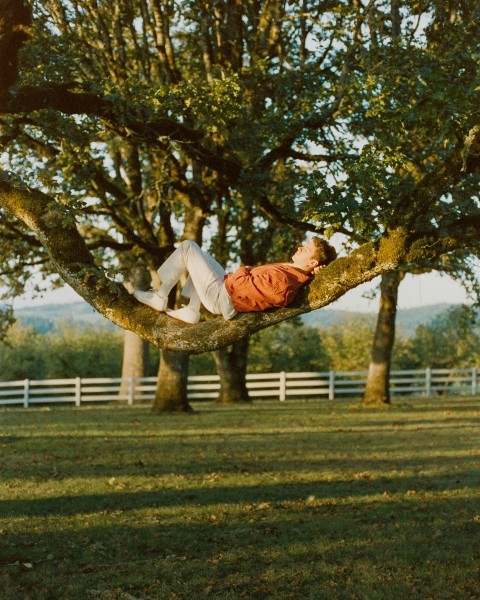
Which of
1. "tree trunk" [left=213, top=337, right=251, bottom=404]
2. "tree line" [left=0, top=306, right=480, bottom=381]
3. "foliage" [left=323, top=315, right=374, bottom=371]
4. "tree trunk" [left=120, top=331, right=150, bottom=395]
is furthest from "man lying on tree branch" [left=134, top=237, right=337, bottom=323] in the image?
"foliage" [left=323, top=315, right=374, bottom=371]

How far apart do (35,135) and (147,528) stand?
13692 millimetres

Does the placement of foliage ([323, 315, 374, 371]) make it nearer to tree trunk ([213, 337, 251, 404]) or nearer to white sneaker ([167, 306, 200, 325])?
tree trunk ([213, 337, 251, 404])

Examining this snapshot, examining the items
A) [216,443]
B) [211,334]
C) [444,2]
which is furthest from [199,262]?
[216,443]

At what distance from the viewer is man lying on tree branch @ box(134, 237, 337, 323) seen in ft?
23.7

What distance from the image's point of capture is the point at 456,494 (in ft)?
42.9

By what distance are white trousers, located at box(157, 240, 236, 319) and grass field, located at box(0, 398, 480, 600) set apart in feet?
8.56

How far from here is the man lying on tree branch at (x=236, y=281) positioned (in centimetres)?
722

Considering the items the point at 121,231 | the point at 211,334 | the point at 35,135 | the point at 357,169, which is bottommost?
the point at 211,334

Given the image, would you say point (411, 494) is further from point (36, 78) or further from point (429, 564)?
point (36, 78)

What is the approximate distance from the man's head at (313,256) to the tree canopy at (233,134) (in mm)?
227

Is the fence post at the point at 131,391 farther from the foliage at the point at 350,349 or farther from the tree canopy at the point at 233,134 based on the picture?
the foliage at the point at 350,349

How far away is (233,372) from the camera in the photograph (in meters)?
34.3

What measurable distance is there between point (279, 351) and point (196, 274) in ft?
149

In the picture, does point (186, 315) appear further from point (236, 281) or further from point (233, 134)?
point (233, 134)
